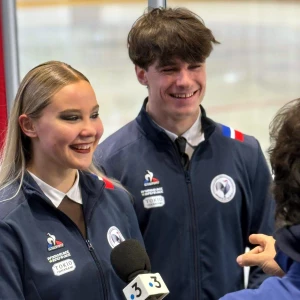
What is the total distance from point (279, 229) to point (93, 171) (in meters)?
0.94

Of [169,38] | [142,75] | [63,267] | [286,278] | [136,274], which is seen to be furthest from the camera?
[142,75]

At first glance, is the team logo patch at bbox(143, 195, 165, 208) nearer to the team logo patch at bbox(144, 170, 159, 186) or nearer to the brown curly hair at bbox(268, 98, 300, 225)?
the team logo patch at bbox(144, 170, 159, 186)

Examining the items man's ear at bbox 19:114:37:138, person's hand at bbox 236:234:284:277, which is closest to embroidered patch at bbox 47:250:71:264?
man's ear at bbox 19:114:37:138

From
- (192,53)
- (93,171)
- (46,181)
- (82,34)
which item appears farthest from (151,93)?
(82,34)

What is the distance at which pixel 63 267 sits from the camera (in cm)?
179

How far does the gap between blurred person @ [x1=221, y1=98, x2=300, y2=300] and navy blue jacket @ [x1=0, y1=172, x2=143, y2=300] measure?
675 millimetres

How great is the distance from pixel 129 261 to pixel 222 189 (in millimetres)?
670

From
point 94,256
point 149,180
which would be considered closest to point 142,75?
point 149,180

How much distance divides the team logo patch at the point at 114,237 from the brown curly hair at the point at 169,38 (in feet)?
1.85

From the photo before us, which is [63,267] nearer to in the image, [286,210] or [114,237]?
[114,237]

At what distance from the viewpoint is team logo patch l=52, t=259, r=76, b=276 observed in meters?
1.78

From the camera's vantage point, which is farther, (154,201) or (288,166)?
(154,201)

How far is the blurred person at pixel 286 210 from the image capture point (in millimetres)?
1166

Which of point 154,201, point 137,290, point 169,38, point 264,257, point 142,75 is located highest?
Result: point 169,38
